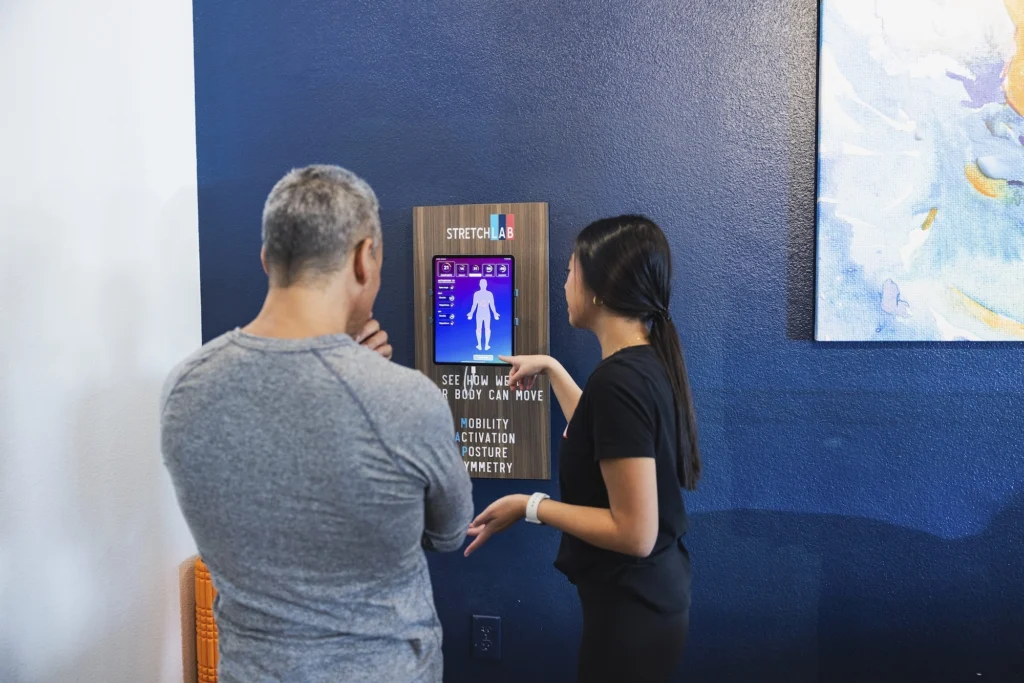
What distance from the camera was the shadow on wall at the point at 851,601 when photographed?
5.74ft

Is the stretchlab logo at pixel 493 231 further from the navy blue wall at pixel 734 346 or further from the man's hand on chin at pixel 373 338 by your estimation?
the man's hand on chin at pixel 373 338

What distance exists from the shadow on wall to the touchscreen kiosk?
0.78 m

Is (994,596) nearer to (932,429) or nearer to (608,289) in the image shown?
(932,429)

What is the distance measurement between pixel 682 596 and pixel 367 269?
85cm

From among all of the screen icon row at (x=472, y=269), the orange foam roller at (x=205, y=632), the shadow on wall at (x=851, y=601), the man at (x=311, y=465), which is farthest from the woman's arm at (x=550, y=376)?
the orange foam roller at (x=205, y=632)

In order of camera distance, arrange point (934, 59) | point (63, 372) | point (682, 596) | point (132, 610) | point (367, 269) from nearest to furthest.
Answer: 1. point (367, 269)
2. point (682, 596)
3. point (934, 59)
4. point (63, 372)
5. point (132, 610)

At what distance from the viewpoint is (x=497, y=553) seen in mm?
1949

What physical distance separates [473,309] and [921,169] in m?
1.27

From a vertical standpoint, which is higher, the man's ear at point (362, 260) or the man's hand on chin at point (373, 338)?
the man's ear at point (362, 260)

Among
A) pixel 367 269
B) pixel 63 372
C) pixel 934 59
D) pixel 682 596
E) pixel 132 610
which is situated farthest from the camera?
pixel 132 610

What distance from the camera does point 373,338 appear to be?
4.38 ft

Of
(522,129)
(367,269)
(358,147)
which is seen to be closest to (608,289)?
(367,269)

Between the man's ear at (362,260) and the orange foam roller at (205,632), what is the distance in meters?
1.39

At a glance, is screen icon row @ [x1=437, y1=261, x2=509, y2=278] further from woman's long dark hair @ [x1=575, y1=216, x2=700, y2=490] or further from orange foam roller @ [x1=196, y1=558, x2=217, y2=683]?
orange foam roller @ [x1=196, y1=558, x2=217, y2=683]
